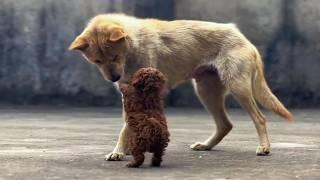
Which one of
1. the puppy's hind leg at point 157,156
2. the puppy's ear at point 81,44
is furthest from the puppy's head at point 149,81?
the puppy's ear at point 81,44

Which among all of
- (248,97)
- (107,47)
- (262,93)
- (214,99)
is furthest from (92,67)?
(107,47)

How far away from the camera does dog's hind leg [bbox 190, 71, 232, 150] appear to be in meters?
7.58

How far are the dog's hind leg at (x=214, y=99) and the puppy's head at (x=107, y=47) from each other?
3.59ft

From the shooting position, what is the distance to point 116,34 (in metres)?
6.70

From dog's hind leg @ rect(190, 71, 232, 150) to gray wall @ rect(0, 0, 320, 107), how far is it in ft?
22.5

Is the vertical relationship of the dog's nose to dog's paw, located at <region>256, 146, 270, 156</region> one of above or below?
above

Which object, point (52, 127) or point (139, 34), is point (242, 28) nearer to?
point (52, 127)

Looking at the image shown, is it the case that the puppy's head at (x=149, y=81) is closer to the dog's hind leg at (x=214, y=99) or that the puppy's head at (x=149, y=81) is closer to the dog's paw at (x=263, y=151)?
the dog's paw at (x=263, y=151)

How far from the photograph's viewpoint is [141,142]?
5.81 m

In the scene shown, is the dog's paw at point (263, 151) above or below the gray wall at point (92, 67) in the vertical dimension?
above

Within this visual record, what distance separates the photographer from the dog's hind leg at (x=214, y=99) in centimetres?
758

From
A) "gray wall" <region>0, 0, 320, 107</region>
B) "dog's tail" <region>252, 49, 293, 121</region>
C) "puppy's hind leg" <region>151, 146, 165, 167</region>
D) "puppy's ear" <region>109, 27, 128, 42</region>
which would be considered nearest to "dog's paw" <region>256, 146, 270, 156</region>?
"dog's tail" <region>252, 49, 293, 121</region>

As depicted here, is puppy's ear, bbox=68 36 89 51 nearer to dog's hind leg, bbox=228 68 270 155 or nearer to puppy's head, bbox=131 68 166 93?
puppy's head, bbox=131 68 166 93

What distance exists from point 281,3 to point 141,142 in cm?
932
